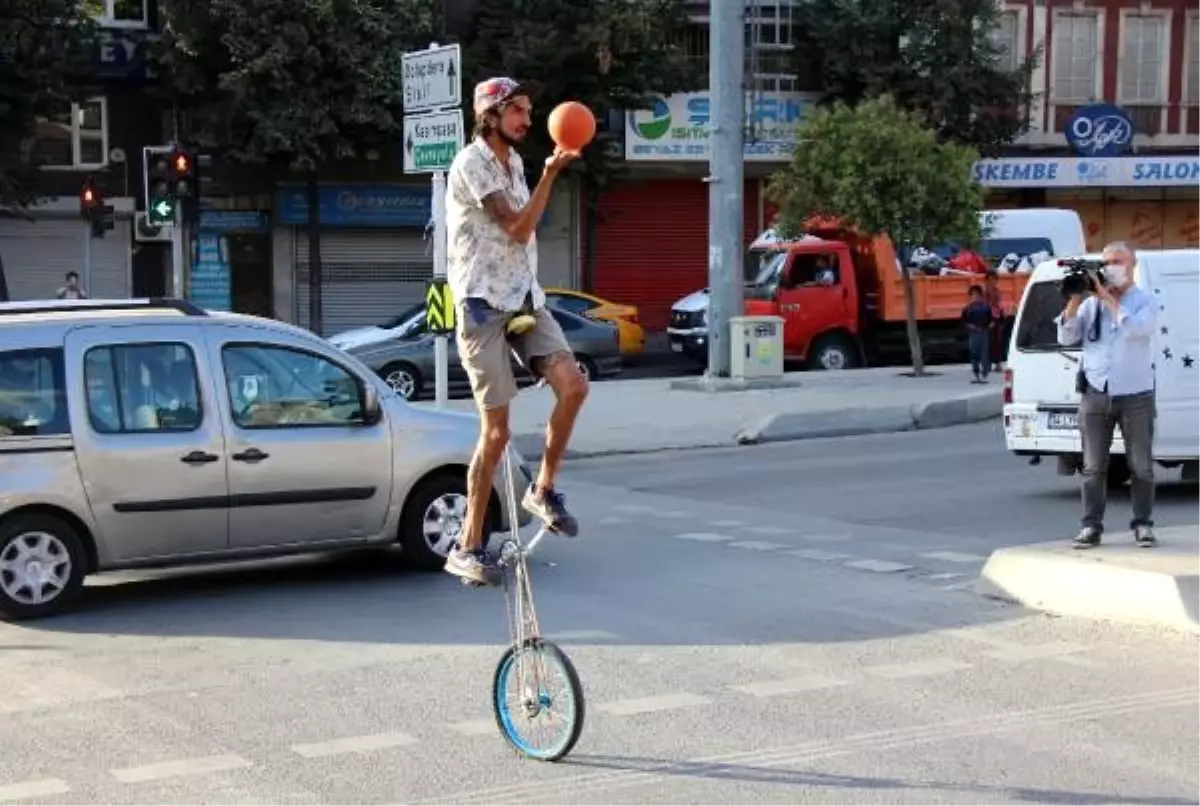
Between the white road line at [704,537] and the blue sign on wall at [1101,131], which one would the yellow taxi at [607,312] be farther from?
the white road line at [704,537]

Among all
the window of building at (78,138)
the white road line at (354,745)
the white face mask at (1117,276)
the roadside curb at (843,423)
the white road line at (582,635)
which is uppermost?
the window of building at (78,138)

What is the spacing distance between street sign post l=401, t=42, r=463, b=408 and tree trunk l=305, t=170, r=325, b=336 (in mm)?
17010

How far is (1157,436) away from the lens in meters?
13.6

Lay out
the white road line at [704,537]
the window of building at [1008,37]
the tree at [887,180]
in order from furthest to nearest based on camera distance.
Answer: the window of building at [1008,37], the tree at [887,180], the white road line at [704,537]

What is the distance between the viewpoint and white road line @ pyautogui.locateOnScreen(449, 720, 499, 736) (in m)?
6.70

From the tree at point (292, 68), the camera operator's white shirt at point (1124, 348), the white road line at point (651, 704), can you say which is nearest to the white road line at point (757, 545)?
the camera operator's white shirt at point (1124, 348)

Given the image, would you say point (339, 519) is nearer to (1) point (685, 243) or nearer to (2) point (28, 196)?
(2) point (28, 196)

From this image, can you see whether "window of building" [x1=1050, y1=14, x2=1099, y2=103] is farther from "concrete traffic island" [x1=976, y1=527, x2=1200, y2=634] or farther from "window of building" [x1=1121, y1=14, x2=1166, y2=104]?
"concrete traffic island" [x1=976, y1=527, x2=1200, y2=634]

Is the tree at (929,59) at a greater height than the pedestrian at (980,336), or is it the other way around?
the tree at (929,59)

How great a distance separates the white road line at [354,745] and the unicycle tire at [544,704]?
0.43 m

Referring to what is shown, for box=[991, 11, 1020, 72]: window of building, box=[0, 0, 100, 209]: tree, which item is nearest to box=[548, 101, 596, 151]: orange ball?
box=[0, 0, 100, 209]: tree

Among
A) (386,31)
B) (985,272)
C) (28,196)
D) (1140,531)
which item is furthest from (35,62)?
(1140,531)

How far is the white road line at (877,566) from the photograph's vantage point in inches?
422

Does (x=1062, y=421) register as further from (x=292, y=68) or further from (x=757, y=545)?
(x=292, y=68)
